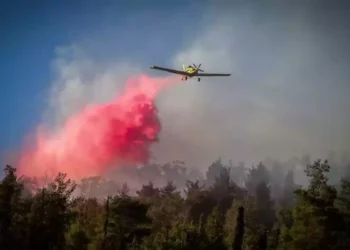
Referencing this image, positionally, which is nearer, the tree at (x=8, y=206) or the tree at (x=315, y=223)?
the tree at (x=315, y=223)

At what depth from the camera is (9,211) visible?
3100 inches

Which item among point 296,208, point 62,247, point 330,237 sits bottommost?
point 62,247

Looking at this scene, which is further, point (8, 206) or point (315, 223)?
point (8, 206)

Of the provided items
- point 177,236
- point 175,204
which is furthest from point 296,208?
point 175,204

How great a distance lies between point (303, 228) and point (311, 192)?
9.14 metres

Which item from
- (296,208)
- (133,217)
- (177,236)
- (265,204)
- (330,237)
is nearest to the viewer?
(330,237)

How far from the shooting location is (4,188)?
8012 cm

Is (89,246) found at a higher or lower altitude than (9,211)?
lower

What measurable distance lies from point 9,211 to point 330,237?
60186 millimetres

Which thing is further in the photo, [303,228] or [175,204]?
[175,204]

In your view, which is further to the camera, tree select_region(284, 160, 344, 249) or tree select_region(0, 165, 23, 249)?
tree select_region(0, 165, 23, 249)

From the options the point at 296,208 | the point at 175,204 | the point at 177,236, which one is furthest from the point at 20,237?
the point at 175,204

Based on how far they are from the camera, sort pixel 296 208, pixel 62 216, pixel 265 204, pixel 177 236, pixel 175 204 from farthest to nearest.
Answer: pixel 265 204 < pixel 175 204 < pixel 62 216 < pixel 177 236 < pixel 296 208

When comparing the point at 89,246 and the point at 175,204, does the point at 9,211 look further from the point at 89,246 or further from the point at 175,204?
the point at 175,204
